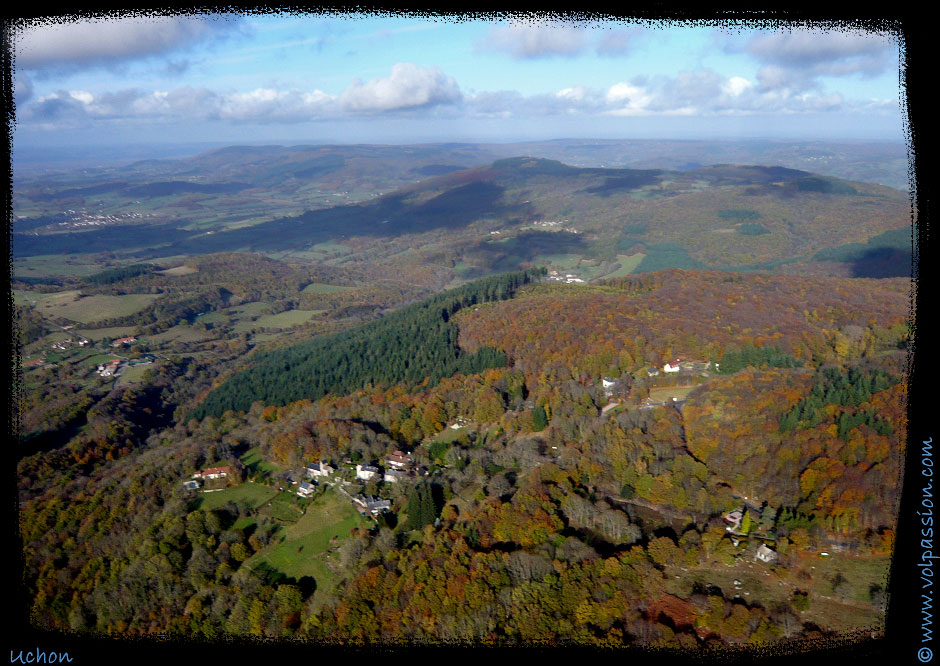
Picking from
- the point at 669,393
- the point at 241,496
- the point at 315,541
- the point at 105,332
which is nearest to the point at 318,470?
the point at 241,496

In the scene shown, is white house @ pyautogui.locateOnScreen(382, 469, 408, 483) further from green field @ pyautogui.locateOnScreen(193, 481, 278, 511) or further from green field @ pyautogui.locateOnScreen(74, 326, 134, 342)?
green field @ pyautogui.locateOnScreen(74, 326, 134, 342)

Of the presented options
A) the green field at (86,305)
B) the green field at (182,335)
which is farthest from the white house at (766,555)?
the green field at (86,305)

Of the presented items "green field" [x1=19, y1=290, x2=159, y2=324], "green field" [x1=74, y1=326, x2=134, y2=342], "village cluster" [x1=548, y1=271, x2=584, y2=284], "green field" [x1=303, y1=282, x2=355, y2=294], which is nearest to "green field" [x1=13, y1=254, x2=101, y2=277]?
"green field" [x1=19, y1=290, x2=159, y2=324]

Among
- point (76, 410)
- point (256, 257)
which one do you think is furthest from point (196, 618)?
point (256, 257)

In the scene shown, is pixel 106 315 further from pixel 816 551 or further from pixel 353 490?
pixel 816 551

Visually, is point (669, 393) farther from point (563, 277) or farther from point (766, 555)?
point (563, 277)
